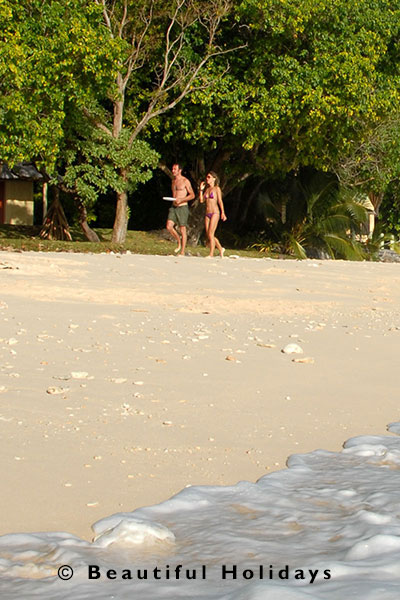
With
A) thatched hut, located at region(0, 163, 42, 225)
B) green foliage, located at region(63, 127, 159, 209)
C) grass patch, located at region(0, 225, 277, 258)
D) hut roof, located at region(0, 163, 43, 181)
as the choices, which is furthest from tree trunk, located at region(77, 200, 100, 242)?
thatched hut, located at region(0, 163, 42, 225)

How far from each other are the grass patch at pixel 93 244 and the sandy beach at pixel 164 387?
7033 mm

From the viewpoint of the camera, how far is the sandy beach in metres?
3.76

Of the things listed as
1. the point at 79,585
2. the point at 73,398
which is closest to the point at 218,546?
the point at 79,585

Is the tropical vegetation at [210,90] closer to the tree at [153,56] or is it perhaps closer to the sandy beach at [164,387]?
the tree at [153,56]

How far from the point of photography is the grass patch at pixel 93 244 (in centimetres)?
1731

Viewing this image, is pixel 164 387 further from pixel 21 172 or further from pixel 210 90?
pixel 21 172

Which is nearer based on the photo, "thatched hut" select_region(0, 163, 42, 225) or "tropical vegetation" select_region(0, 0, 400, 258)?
"tropical vegetation" select_region(0, 0, 400, 258)

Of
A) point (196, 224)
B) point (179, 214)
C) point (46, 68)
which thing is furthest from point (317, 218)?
point (179, 214)

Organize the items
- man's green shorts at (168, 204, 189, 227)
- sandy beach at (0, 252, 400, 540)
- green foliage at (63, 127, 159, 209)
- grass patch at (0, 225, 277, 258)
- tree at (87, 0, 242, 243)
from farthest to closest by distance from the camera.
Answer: tree at (87, 0, 242, 243) → green foliage at (63, 127, 159, 209) → grass patch at (0, 225, 277, 258) → man's green shorts at (168, 204, 189, 227) → sandy beach at (0, 252, 400, 540)

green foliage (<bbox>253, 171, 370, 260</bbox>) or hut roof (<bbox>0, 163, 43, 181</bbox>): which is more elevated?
hut roof (<bbox>0, 163, 43, 181</bbox>)

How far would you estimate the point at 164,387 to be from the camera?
209 inches

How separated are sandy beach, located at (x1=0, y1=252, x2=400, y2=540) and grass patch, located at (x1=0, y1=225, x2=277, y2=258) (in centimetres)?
703

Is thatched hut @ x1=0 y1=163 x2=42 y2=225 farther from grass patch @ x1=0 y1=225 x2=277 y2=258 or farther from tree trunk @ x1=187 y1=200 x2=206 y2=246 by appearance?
tree trunk @ x1=187 y1=200 x2=206 y2=246

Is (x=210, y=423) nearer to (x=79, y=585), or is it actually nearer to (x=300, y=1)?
(x=79, y=585)
